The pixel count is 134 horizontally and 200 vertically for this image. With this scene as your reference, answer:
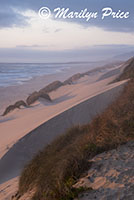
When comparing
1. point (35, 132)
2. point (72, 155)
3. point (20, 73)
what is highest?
point (20, 73)

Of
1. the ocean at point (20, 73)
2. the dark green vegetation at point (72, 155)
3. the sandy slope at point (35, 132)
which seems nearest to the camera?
the dark green vegetation at point (72, 155)

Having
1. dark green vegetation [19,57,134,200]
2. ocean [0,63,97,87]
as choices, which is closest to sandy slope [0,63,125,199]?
dark green vegetation [19,57,134,200]

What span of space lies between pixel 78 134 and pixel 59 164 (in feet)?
6.00

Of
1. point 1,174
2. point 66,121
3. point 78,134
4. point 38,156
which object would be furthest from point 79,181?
point 66,121

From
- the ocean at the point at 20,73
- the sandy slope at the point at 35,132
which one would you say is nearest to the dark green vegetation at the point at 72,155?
the sandy slope at the point at 35,132

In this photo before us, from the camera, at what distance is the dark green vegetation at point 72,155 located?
3.90 m

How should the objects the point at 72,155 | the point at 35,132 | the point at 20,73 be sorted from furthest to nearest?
the point at 20,73 < the point at 35,132 < the point at 72,155

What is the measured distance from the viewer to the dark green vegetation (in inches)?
153

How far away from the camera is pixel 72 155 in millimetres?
4422

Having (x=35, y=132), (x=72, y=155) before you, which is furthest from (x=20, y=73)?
(x=72, y=155)

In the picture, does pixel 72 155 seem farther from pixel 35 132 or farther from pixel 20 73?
pixel 20 73

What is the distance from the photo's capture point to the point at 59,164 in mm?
4422

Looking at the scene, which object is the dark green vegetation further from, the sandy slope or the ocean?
the ocean

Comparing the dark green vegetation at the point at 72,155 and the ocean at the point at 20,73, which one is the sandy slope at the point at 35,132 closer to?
the dark green vegetation at the point at 72,155
